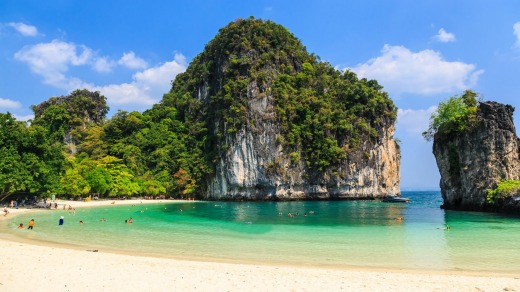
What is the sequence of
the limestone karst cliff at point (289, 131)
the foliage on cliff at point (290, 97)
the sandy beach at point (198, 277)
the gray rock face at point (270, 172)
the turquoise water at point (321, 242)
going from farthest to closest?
the foliage on cliff at point (290, 97)
the limestone karst cliff at point (289, 131)
the gray rock face at point (270, 172)
the turquoise water at point (321, 242)
the sandy beach at point (198, 277)

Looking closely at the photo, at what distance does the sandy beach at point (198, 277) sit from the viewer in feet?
28.9

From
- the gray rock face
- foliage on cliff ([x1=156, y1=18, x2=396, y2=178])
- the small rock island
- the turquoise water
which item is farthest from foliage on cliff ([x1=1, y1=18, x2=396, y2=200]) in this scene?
the turquoise water

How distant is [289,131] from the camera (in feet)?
198

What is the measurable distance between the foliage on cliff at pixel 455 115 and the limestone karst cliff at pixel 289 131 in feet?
67.8

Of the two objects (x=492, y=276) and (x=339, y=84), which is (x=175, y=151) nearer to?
(x=339, y=84)

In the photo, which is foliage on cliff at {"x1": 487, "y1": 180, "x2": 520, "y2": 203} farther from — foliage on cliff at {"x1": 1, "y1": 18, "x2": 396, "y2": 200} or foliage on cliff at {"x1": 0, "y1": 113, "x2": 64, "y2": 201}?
foliage on cliff at {"x1": 0, "y1": 113, "x2": 64, "y2": 201}

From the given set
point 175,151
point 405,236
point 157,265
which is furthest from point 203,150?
point 157,265

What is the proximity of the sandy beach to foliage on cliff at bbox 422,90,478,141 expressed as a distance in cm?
2776

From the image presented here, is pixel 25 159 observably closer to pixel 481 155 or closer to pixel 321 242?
pixel 321 242

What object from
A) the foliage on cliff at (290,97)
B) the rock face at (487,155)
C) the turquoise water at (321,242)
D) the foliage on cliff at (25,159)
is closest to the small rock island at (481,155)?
the rock face at (487,155)

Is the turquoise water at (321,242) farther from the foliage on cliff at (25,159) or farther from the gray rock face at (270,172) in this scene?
the gray rock face at (270,172)

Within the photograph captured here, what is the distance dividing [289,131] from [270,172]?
26.1 feet

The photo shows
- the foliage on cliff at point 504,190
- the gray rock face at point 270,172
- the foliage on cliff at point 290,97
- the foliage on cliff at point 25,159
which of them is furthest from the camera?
the foliage on cliff at point 290,97

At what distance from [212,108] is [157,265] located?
193 feet
